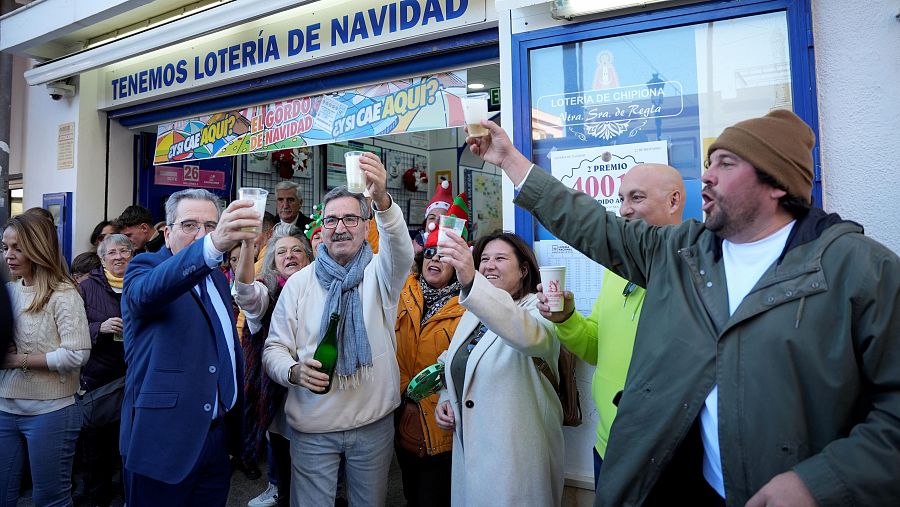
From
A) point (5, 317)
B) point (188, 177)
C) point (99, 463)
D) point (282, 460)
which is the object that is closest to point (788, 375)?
point (5, 317)

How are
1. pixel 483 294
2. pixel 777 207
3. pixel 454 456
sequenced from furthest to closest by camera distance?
pixel 454 456
pixel 483 294
pixel 777 207

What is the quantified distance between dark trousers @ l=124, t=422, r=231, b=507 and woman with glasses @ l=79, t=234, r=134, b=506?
5.47 ft

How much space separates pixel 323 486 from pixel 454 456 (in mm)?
632

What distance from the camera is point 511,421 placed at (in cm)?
241

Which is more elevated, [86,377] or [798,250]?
[798,250]

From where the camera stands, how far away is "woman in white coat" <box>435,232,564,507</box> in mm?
2363

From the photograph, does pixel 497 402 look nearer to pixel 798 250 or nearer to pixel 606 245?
pixel 606 245

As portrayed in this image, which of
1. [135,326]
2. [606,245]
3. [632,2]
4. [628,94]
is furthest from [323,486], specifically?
[632,2]

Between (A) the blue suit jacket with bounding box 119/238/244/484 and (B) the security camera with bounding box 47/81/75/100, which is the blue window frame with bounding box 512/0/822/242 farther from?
(B) the security camera with bounding box 47/81/75/100

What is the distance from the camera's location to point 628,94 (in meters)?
2.85

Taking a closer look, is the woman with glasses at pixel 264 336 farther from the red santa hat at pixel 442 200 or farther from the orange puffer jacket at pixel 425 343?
the red santa hat at pixel 442 200

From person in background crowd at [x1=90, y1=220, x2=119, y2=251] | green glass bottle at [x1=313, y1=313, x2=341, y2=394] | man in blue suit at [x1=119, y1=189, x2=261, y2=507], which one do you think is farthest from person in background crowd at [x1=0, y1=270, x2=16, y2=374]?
person in background crowd at [x1=90, y1=220, x2=119, y2=251]

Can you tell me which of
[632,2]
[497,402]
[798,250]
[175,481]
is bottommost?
[175,481]

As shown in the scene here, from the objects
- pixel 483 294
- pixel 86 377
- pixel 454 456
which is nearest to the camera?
pixel 483 294
